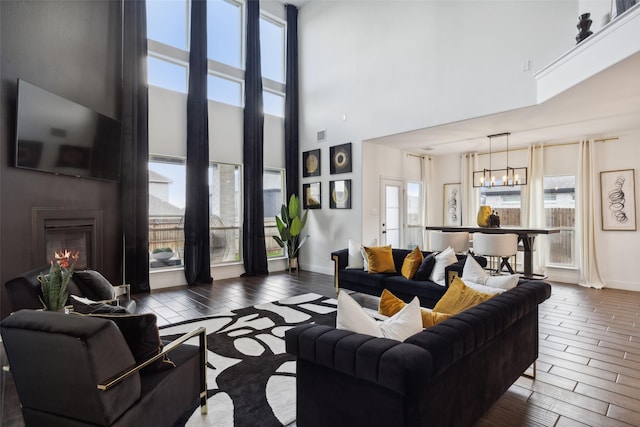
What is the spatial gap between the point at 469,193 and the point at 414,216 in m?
1.33

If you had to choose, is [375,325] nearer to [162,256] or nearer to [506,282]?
[506,282]

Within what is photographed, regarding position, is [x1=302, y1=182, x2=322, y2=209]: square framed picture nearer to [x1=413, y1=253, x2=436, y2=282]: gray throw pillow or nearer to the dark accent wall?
→ [x1=413, y1=253, x2=436, y2=282]: gray throw pillow

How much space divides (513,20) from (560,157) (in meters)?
3.23

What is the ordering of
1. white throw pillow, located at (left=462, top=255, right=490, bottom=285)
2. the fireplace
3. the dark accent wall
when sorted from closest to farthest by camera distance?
white throw pillow, located at (left=462, top=255, right=490, bottom=285), the dark accent wall, the fireplace

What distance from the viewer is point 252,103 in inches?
267

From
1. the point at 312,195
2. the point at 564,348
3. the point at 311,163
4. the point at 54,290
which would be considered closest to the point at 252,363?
the point at 54,290

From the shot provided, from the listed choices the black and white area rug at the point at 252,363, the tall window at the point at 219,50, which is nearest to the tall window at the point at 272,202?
the tall window at the point at 219,50

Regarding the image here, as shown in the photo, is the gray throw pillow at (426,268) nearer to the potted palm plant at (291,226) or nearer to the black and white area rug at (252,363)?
the black and white area rug at (252,363)

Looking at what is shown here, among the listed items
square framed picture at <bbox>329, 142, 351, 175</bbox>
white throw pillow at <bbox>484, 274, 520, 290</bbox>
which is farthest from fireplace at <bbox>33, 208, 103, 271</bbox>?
white throw pillow at <bbox>484, 274, 520, 290</bbox>

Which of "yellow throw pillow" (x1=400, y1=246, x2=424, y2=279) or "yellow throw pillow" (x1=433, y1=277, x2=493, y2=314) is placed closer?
"yellow throw pillow" (x1=433, y1=277, x2=493, y2=314)

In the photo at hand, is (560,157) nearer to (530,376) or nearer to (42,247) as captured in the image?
(530,376)

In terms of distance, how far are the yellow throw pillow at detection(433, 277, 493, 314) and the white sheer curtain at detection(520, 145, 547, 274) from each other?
5196 mm

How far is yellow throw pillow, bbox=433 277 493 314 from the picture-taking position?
7.34 ft

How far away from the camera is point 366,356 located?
4.61 feet
